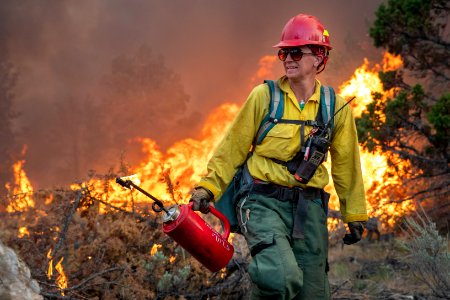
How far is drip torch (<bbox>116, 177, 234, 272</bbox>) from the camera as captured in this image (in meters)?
3.31

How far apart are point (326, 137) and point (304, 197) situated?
0.41m

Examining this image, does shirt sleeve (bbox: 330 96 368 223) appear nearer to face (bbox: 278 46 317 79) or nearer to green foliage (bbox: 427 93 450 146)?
face (bbox: 278 46 317 79)

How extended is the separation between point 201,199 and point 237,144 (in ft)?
1.42

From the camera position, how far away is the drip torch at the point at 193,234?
3.31 m

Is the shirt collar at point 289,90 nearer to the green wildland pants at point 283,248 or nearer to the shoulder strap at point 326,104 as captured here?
the shoulder strap at point 326,104

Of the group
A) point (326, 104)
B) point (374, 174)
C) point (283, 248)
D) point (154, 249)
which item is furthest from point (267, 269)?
point (374, 174)

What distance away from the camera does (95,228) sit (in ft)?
16.3

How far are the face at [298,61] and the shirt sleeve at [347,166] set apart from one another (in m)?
0.30

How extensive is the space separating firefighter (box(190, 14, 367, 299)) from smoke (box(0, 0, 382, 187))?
48.8ft

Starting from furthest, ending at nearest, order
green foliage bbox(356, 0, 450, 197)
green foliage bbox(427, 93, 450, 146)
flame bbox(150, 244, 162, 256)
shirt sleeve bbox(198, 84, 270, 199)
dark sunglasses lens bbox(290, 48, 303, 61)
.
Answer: green foliage bbox(356, 0, 450, 197)
green foliage bbox(427, 93, 450, 146)
flame bbox(150, 244, 162, 256)
dark sunglasses lens bbox(290, 48, 303, 61)
shirt sleeve bbox(198, 84, 270, 199)

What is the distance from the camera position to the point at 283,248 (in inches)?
125

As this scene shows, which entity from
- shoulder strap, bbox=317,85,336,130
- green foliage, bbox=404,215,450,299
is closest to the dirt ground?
green foliage, bbox=404,215,450,299

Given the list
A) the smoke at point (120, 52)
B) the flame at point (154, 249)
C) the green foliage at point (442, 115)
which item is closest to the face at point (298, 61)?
the flame at point (154, 249)

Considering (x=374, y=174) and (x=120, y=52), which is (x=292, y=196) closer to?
(x=374, y=174)
